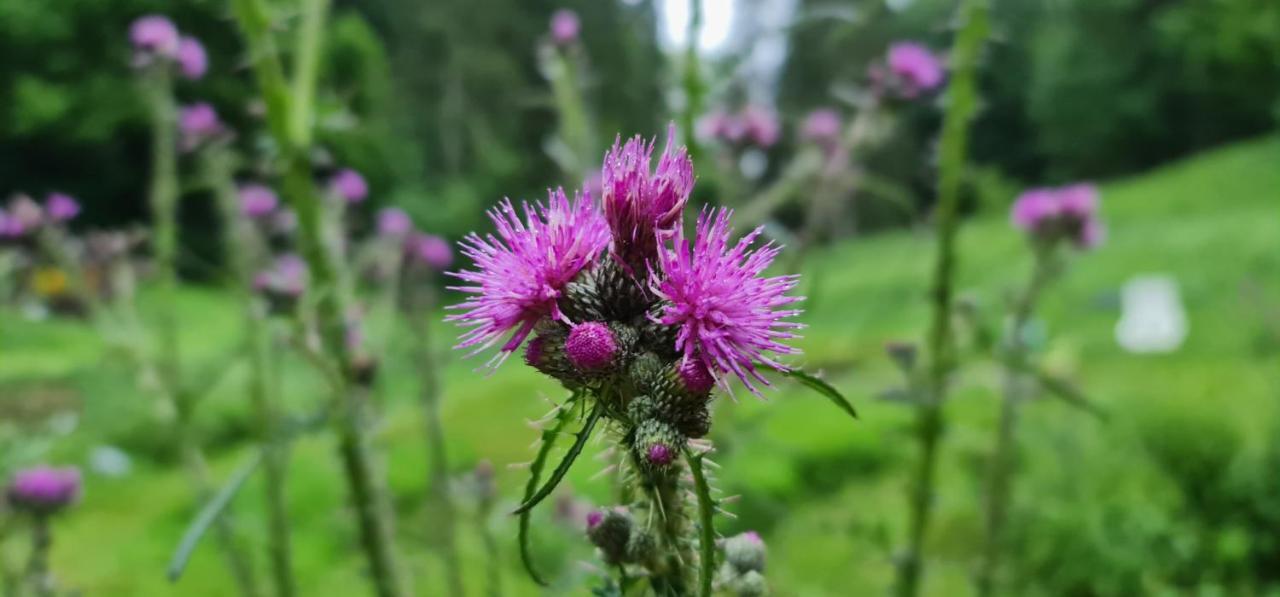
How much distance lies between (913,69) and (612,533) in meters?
1.78

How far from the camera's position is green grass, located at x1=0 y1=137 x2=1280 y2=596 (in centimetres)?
225

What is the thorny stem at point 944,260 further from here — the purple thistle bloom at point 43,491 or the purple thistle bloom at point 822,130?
the purple thistle bloom at point 43,491

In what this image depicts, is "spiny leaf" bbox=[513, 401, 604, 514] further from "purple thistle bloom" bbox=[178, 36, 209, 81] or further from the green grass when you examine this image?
"purple thistle bloom" bbox=[178, 36, 209, 81]

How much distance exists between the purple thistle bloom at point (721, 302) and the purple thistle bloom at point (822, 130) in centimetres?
181

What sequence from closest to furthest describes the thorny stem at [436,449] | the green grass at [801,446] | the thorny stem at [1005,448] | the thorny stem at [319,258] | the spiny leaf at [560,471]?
the spiny leaf at [560,471] → the thorny stem at [319,258] → the thorny stem at [1005,448] → the thorny stem at [436,449] → the green grass at [801,446]

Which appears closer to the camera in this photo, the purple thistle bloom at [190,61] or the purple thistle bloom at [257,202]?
the purple thistle bloom at [190,61]

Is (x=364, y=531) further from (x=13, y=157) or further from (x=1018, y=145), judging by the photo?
(x=1018, y=145)

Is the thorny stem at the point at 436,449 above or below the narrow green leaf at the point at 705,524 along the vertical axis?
above

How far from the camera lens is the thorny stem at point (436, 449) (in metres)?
1.76

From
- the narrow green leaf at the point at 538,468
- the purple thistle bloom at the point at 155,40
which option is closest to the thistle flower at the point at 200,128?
the purple thistle bloom at the point at 155,40

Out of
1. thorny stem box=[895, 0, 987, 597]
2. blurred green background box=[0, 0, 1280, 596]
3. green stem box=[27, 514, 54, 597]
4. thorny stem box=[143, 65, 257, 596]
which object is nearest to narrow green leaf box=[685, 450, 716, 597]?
blurred green background box=[0, 0, 1280, 596]

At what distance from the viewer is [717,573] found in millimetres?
697

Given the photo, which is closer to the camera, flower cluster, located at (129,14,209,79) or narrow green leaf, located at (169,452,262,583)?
narrow green leaf, located at (169,452,262,583)

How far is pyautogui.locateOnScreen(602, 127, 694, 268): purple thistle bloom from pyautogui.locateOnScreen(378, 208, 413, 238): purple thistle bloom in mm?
1800
